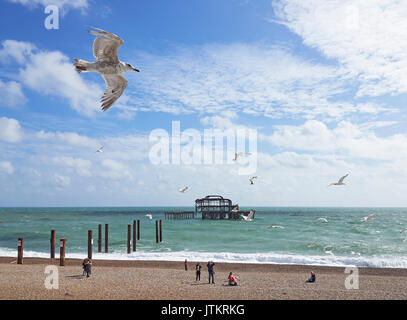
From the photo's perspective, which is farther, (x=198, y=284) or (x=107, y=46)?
(x=198, y=284)

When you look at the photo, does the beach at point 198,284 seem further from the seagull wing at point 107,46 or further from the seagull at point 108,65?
the seagull wing at point 107,46

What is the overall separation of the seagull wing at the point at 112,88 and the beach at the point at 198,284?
8516mm

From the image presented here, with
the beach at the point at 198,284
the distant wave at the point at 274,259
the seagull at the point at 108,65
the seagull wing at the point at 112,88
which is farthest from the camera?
the distant wave at the point at 274,259

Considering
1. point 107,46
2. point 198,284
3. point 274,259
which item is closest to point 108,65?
point 107,46

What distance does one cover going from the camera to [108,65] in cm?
607

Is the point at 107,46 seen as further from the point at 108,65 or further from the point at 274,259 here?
the point at 274,259

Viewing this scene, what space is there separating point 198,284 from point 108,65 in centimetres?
1180

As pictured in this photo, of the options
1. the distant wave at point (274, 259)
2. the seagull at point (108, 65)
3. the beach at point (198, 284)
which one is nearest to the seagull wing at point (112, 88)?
the seagull at point (108, 65)

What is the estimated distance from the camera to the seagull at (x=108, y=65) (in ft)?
18.8

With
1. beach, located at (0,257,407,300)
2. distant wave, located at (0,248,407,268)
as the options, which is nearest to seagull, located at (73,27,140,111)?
beach, located at (0,257,407,300)
